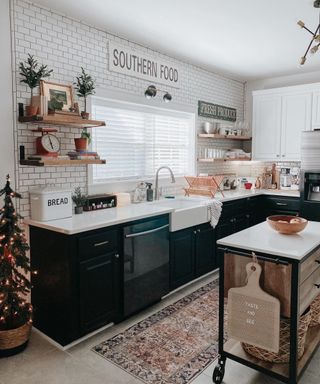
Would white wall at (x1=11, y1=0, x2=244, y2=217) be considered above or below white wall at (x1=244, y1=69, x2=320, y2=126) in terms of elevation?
below

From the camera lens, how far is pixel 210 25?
337 centimetres

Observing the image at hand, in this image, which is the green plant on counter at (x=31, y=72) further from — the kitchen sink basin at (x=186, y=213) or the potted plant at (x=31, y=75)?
the kitchen sink basin at (x=186, y=213)

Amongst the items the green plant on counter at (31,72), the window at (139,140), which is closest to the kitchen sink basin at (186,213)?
the window at (139,140)

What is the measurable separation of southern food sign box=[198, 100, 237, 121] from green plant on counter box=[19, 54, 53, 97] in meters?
2.58

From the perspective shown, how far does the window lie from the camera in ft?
12.1

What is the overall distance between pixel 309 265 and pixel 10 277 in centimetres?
214

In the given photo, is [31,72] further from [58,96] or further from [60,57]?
[60,57]

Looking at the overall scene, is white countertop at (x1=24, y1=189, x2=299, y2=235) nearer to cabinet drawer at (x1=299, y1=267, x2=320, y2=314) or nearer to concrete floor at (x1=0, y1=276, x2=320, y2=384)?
concrete floor at (x1=0, y1=276, x2=320, y2=384)

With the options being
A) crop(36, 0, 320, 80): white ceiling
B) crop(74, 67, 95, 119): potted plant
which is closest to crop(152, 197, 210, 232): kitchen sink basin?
crop(74, 67, 95, 119): potted plant

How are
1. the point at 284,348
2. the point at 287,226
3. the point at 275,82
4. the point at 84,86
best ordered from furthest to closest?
the point at 275,82 < the point at 84,86 < the point at 287,226 < the point at 284,348

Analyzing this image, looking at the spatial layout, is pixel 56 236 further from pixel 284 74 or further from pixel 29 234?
pixel 284 74

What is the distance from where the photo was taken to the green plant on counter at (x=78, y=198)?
3.22 metres

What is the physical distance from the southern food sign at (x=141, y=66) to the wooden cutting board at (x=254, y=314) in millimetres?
2612

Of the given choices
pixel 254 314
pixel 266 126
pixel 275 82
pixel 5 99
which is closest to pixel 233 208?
pixel 266 126
